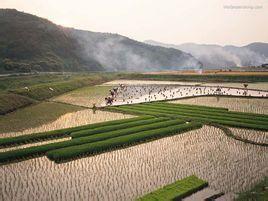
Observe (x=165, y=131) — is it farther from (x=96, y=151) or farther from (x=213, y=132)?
(x=96, y=151)

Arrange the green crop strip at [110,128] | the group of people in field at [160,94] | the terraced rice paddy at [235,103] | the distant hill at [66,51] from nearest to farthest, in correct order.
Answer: the green crop strip at [110,128] → the terraced rice paddy at [235,103] → the group of people in field at [160,94] → the distant hill at [66,51]

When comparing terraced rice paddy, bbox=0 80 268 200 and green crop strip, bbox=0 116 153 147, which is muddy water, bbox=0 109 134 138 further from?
terraced rice paddy, bbox=0 80 268 200

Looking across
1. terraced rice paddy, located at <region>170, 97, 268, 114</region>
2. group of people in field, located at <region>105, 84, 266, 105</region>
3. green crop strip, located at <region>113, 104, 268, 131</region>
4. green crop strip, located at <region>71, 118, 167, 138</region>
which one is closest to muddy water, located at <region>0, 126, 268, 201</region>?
green crop strip, located at <region>71, 118, 167, 138</region>

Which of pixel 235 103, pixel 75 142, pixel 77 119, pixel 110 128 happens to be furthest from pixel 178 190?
pixel 235 103

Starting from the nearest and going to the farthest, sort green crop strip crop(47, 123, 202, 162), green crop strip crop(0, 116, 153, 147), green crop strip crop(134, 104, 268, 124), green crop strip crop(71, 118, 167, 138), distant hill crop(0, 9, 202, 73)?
green crop strip crop(47, 123, 202, 162), green crop strip crop(0, 116, 153, 147), green crop strip crop(71, 118, 167, 138), green crop strip crop(134, 104, 268, 124), distant hill crop(0, 9, 202, 73)

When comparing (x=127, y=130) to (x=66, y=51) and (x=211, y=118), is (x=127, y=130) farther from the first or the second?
(x=66, y=51)

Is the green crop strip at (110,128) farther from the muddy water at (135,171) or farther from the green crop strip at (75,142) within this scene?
the muddy water at (135,171)

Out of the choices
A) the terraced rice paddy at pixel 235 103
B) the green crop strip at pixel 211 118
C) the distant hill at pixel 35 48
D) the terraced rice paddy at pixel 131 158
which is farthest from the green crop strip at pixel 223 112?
the distant hill at pixel 35 48
